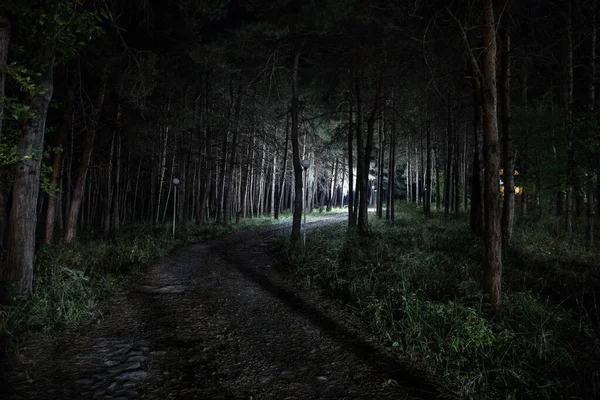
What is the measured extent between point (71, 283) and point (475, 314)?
288 inches

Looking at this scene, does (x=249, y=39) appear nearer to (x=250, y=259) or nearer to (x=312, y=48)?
(x=312, y=48)

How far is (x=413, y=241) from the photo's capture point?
11609mm

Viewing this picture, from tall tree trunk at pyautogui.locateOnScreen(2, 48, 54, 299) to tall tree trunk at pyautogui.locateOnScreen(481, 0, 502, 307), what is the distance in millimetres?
7769

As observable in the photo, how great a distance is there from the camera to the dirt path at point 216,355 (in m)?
3.57

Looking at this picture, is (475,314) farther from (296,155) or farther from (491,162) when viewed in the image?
(296,155)

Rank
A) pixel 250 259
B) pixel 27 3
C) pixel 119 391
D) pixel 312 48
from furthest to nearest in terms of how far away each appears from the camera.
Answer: pixel 312 48 < pixel 250 259 < pixel 27 3 < pixel 119 391

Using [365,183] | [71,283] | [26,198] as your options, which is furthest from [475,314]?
[365,183]

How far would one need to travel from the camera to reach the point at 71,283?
6355 mm

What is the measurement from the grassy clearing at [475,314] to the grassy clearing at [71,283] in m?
4.55

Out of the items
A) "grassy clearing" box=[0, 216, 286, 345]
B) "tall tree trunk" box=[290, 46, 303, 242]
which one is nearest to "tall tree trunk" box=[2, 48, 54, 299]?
"grassy clearing" box=[0, 216, 286, 345]

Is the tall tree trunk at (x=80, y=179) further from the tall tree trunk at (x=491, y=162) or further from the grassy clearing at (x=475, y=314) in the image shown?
the tall tree trunk at (x=491, y=162)

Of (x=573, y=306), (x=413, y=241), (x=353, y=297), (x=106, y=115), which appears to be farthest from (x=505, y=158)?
(x=106, y=115)

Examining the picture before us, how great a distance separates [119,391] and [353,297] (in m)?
4.33

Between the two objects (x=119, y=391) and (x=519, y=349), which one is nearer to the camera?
(x=119, y=391)
